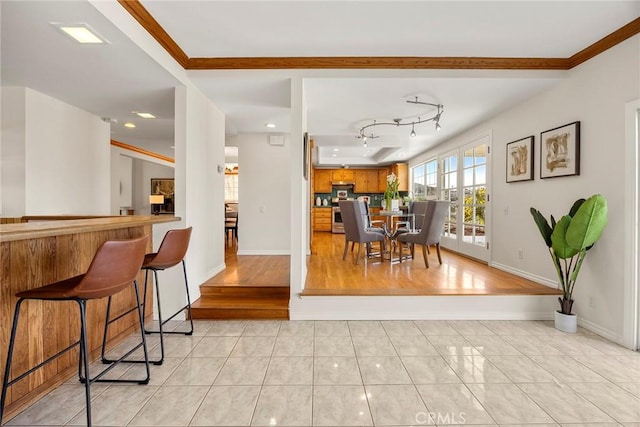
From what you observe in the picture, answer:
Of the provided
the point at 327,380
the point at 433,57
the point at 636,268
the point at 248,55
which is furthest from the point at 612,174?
the point at 248,55

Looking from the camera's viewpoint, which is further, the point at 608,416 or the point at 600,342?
the point at 600,342

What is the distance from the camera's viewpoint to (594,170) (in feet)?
8.71

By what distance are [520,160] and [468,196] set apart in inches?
56.3

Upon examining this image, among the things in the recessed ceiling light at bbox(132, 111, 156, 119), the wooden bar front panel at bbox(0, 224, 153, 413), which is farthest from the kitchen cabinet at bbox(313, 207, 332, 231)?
the wooden bar front panel at bbox(0, 224, 153, 413)

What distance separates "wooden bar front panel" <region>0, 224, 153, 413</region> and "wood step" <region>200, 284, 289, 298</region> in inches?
40.9

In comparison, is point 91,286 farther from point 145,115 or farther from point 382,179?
point 382,179

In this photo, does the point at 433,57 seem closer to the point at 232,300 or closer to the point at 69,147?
the point at 232,300

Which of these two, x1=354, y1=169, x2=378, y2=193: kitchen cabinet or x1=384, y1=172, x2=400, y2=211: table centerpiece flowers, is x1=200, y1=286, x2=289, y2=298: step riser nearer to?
x1=384, y1=172, x2=400, y2=211: table centerpiece flowers

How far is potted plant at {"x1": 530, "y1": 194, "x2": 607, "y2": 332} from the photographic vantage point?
239 centimetres

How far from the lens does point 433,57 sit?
2.80 meters

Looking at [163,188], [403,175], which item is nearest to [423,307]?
[403,175]

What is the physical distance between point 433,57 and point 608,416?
2876 millimetres

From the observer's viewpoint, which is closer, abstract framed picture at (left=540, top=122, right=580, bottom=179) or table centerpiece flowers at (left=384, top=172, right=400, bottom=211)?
abstract framed picture at (left=540, top=122, right=580, bottom=179)

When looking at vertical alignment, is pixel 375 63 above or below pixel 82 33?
above
